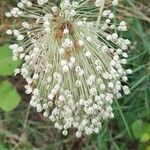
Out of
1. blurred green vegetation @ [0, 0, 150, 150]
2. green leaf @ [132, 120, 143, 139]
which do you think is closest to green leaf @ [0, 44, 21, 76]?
blurred green vegetation @ [0, 0, 150, 150]

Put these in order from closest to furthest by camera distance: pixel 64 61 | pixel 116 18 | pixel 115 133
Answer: pixel 64 61
pixel 116 18
pixel 115 133

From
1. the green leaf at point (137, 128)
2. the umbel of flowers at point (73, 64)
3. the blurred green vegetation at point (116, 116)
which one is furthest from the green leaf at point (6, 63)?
the green leaf at point (137, 128)

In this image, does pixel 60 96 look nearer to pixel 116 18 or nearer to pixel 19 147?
pixel 116 18

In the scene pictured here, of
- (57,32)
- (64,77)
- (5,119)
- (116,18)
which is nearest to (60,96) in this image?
(64,77)

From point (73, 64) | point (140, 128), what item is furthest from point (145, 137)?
point (73, 64)

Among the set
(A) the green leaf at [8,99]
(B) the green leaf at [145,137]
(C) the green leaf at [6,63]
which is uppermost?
(C) the green leaf at [6,63]

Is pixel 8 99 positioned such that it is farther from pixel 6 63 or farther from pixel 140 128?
pixel 140 128

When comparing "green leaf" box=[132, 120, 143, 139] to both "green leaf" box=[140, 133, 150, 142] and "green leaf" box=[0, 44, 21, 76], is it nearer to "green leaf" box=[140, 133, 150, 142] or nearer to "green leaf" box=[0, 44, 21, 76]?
"green leaf" box=[140, 133, 150, 142]

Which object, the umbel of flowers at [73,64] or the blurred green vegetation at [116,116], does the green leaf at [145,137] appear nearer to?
the blurred green vegetation at [116,116]
